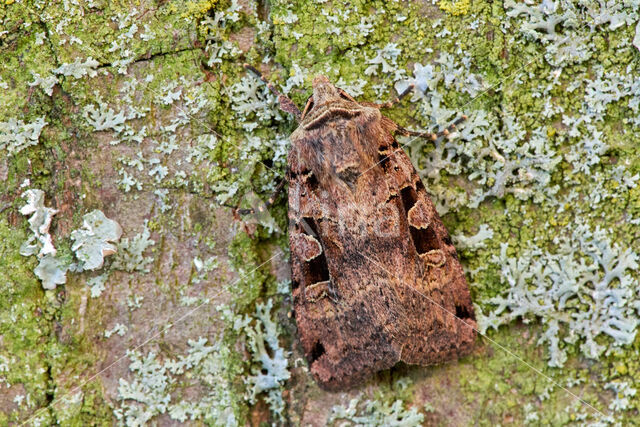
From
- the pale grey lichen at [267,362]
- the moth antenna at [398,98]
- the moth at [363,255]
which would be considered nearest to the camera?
the moth at [363,255]

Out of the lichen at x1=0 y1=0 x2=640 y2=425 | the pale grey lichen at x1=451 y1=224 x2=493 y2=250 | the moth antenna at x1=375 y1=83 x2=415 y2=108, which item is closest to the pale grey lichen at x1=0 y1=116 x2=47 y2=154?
the lichen at x1=0 y1=0 x2=640 y2=425

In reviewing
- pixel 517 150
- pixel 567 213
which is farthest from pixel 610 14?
pixel 567 213

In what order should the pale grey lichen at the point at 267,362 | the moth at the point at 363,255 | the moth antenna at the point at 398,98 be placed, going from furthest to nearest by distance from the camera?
the moth antenna at the point at 398,98 < the pale grey lichen at the point at 267,362 < the moth at the point at 363,255

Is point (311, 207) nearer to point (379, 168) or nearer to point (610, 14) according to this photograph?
point (379, 168)

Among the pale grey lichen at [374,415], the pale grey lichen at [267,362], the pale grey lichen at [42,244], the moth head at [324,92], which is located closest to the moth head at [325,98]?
the moth head at [324,92]

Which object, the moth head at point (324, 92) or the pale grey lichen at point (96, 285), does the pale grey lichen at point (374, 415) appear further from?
the moth head at point (324, 92)

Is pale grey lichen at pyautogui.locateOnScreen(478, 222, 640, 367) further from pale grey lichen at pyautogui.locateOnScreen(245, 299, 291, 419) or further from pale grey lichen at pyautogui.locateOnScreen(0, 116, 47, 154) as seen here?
pale grey lichen at pyautogui.locateOnScreen(0, 116, 47, 154)
